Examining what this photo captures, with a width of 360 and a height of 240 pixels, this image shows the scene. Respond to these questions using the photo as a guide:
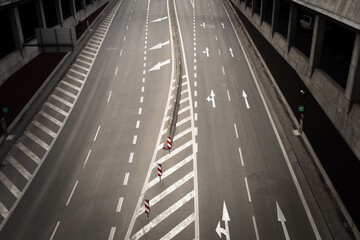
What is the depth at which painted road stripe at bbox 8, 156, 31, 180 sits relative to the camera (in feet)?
86.4

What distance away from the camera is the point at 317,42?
86.6ft

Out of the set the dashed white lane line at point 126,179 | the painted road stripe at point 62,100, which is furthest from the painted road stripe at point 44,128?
the dashed white lane line at point 126,179

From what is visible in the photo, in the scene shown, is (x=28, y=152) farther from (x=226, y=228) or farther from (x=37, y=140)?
(x=226, y=228)

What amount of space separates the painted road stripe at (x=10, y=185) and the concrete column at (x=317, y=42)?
71.7ft

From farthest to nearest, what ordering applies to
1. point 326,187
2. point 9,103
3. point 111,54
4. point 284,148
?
point 111,54
point 9,103
point 284,148
point 326,187

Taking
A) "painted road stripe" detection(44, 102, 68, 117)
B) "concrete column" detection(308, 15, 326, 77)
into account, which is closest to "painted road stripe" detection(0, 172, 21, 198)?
"painted road stripe" detection(44, 102, 68, 117)

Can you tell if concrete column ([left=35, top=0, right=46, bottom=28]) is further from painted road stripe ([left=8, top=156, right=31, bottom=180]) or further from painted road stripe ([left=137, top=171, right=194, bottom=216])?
painted road stripe ([left=137, top=171, right=194, bottom=216])

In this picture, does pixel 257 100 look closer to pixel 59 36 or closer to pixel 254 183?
pixel 254 183

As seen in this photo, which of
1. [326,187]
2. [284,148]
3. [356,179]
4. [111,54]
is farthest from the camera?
[111,54]

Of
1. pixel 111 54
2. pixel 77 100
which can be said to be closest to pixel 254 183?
pixel 77 100

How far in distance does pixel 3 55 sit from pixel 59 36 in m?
5.13

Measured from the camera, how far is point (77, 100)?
3622 centimetres

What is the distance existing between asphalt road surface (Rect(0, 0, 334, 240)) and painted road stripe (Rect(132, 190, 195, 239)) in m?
0.06

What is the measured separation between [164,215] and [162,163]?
17.6 feet
